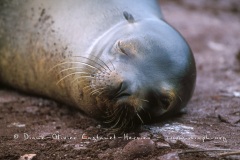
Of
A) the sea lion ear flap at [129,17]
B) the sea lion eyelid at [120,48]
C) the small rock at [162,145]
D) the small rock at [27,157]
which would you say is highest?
the sea lion ear flap at [129,17]

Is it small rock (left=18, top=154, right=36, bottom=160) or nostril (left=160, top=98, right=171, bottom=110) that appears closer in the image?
small rock (left=18, top=154, right=36, bottom=160)

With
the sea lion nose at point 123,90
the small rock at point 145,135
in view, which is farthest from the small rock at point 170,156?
the sea lion nose at point 123,90

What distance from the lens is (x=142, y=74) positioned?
3.77 m

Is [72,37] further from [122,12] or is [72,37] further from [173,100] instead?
[173,100]

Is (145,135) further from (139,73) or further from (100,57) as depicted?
(100,57)

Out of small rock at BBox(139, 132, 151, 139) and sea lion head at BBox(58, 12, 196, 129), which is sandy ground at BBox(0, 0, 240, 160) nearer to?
small rock at BBox(139, 132, 151, 139)

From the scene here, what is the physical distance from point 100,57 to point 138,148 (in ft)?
2.97

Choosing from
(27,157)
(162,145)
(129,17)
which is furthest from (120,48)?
(27,157)

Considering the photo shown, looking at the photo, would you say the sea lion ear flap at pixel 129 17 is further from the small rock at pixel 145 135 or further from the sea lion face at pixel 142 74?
the small rock at pixel 145 135

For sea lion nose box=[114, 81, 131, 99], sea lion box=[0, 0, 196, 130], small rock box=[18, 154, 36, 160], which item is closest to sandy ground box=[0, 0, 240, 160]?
small rock box=[18, 154, 36, 160]

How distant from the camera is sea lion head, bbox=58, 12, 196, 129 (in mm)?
3635

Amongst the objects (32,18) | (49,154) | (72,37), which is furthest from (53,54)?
(49,154)

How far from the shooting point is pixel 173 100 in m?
3.97

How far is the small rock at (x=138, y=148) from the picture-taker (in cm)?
339
